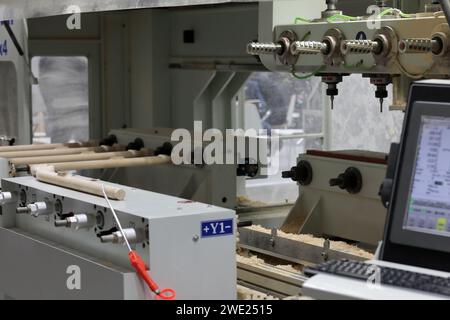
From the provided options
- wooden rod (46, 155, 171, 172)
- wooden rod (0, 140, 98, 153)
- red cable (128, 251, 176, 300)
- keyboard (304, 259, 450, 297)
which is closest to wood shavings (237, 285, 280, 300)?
red cable (128, 251, 176, 300)

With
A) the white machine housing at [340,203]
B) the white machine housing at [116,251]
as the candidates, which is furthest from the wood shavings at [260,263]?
the white machine housing at [116,251]

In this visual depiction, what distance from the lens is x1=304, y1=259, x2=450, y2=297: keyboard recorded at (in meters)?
1.30

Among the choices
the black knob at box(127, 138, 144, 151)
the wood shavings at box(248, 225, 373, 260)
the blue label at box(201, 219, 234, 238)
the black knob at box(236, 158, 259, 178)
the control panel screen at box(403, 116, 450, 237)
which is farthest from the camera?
the black knob at box(127, 138, 144, 151)

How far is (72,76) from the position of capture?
4680 millimetres

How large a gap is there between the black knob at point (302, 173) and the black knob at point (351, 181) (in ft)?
0.65

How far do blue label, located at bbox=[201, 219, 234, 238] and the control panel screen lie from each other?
1.14 feet

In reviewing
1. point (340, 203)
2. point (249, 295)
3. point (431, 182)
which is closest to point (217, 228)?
point (249, 295)

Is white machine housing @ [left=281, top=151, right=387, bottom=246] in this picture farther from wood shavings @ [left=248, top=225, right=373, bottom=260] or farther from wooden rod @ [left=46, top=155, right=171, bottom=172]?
wooden rod @ [left=46, top=155, right=171, bottom=172]

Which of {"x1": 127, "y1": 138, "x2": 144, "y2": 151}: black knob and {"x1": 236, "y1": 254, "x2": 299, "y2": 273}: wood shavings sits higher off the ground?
{"x1": 127, "y1": 138, "x2": 144, "y2": 151}: black knob

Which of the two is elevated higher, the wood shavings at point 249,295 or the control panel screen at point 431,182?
the control panel screen at point 431,182

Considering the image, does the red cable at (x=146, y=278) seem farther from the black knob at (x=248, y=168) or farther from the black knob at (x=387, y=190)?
the black knob at (x=248, y=168)

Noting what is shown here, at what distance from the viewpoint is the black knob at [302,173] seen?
2619 mm
